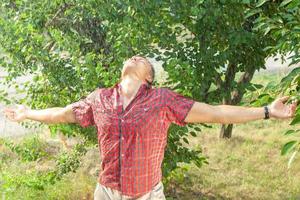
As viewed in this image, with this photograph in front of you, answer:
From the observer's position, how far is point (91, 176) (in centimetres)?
843

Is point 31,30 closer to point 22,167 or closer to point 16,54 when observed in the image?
point 16,54

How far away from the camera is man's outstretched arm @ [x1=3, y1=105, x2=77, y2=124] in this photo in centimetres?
368

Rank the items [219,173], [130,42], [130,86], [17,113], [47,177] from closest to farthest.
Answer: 1. [130,86]
2. [17,113]
3. [130,42]
4. [47,177]
5. [219,173]

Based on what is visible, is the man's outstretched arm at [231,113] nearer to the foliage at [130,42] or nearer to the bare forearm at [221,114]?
the bare forearm at [221,114]

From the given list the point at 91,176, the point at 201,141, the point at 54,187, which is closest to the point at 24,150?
the point at 54,187

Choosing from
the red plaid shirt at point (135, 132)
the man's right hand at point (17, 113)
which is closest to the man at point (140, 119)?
the red plaid shirt at point (135, 132)

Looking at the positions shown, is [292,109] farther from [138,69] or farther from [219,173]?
[219,173]

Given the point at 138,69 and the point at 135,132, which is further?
the point at 138,69

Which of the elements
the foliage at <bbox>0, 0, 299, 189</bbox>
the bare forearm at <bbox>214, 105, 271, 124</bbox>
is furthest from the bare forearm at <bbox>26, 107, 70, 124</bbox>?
the foliage at <bbox>0, 0, 299, 189</bbox>

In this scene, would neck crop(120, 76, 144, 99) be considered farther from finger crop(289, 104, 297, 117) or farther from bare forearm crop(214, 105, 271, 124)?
finger crop(289, 104, 297, 117)

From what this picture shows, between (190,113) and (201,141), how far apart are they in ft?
24.4

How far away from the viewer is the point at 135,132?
10.6 ft

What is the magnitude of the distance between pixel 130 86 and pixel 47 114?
2.68 ft

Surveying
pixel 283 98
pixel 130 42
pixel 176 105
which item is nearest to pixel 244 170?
pixel 130 42
